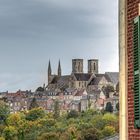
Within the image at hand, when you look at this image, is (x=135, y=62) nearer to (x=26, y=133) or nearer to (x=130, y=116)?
Answer: (x=130, y=116)

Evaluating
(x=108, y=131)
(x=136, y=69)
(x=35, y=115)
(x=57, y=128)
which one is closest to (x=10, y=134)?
(x=57, y=128)

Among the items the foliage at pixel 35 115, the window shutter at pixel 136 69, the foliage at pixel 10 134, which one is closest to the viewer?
the window shutter at pixel 136 69

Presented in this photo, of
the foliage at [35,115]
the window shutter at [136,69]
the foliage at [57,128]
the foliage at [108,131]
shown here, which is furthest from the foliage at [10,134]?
the window shutter at [136,69]

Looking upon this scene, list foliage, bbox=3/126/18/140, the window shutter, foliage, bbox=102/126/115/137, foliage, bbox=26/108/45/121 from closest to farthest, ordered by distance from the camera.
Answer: the window shutter < foliage, bbox=102/126/115/137 < foliage, bbox=3/126/18/140 < foliage, bbox=26/108/45/121

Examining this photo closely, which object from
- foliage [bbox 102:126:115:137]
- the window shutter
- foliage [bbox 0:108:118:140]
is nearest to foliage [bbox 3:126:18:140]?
foliage [bbox 0:108:118:140]

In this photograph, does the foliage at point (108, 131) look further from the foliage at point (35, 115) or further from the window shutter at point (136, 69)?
the window shutter at point (136, 69)

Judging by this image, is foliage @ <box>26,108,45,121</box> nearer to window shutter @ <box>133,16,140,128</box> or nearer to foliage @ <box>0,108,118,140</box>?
foliage @ <box>0,108,118,140</box>

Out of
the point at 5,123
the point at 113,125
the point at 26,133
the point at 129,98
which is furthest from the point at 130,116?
the point at 5,123

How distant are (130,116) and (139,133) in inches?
16.9

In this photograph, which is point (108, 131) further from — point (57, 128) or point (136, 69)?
point (136, 69)

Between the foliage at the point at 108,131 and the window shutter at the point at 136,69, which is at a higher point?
the foliage at the point at 108,131

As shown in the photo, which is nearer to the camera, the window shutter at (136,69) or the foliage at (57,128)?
the window shutter at (136,69)

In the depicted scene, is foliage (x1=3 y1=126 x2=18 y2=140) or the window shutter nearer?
the window shutter

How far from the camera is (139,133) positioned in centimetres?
933
